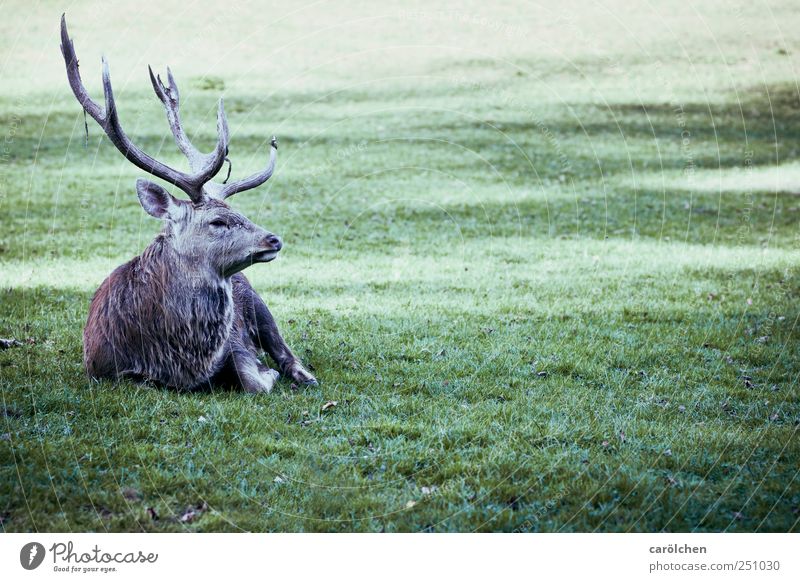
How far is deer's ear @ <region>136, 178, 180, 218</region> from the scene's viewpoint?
7.27 m

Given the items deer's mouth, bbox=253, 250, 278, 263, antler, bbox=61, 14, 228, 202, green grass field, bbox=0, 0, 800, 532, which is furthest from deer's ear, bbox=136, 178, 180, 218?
green grass field, bbox=0, 0, 800, 532

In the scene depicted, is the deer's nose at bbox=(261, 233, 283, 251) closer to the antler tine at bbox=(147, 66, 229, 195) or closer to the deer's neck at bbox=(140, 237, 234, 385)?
the deer's neck at bbox=(140, 237, 234, 385)

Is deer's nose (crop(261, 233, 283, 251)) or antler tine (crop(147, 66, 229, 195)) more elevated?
antler tine (crop(147, 66, 229, 195))

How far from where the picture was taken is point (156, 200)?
746 centimetres

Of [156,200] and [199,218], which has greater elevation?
[156,200]

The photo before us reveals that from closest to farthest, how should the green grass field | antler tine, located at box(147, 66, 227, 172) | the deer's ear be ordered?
the green grass field < the deer's ear < antler tine, located at box(147, 66, 227, 172)

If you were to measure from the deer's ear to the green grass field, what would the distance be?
5.00 feet

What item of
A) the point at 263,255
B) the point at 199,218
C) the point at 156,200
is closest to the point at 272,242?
the point at 263,255

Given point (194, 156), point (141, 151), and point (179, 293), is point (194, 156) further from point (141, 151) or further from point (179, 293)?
point (179, 293)

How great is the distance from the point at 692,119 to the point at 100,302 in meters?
22.1

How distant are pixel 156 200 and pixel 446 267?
6.57 m

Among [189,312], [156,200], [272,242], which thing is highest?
[156,200]
